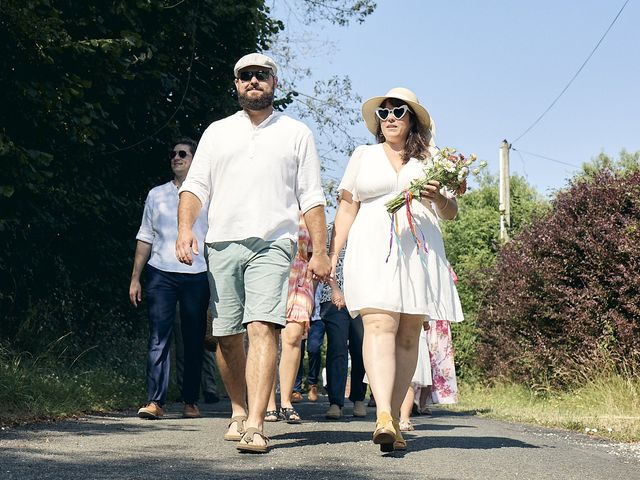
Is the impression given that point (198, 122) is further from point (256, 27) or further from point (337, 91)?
point (337, 91)

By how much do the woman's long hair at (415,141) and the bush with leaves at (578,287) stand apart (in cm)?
537

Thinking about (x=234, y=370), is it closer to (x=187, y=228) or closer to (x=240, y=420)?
(x=240, y=420)

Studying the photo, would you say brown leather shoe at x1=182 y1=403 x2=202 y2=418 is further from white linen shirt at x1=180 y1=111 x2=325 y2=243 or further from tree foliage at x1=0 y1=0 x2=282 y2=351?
white linen shirt at x1=180 y1=111 x2=325 y2=243

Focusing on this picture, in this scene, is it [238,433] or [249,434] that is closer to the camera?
[249,434]

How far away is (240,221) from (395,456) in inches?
66.3

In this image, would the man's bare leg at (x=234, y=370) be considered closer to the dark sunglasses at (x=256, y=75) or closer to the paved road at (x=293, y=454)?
the paved road at (x=293, y=454)

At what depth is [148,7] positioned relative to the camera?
445 inches

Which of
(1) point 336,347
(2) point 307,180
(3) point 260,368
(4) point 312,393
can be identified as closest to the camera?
(3) point 260,368

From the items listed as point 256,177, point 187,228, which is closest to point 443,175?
point 256,177

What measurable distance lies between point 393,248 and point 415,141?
74 cm

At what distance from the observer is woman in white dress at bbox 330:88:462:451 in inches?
248

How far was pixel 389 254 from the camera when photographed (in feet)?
21.0

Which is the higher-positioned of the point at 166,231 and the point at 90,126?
the point at 90,126

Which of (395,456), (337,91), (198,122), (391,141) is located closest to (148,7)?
(198,122)
